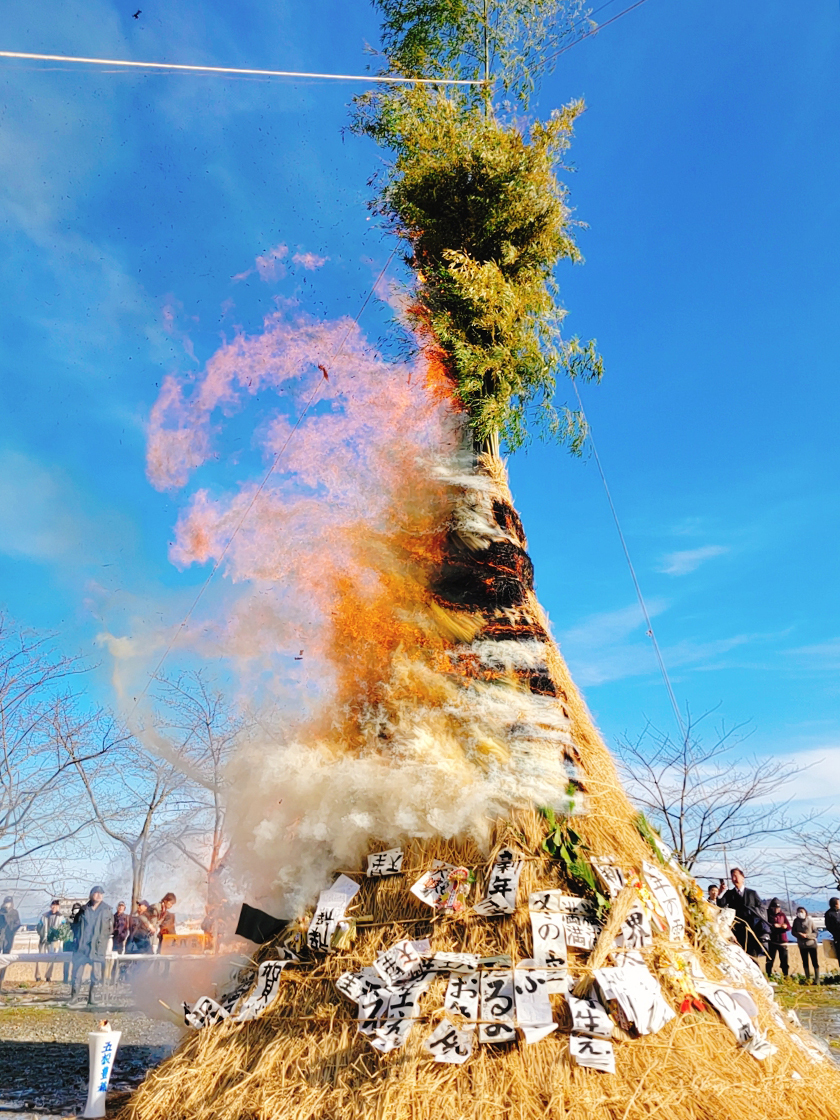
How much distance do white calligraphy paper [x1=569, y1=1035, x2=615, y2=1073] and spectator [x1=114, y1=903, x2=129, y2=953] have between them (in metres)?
11.9

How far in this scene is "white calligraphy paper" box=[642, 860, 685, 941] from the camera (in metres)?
5.11

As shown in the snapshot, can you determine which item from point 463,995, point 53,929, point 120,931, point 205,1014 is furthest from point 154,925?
point 463,995

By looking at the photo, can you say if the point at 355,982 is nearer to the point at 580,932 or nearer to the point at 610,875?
the point at 580,932

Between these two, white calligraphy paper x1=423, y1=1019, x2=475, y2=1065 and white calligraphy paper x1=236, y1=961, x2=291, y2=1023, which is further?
white calligraphy paper x1=236, y1=961, x2=291, y2=1023

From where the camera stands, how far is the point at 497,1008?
435cm

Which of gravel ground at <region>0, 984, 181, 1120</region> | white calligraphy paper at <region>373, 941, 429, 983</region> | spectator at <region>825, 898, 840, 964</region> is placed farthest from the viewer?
spectator at <region>825, 898, 840, 964</region>

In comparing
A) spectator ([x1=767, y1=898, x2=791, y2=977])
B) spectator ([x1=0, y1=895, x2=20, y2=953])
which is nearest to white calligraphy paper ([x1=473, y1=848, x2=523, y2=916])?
spectator ([x1=767, y1=898, x2=791, y2=977])

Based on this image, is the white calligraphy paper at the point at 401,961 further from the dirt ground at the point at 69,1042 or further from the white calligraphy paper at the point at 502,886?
the dirt ground at the point at 69,1042

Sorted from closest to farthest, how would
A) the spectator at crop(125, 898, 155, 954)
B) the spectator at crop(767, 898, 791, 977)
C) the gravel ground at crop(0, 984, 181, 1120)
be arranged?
the gravel ground at crop(0, 984, 181, 1120), the spectator at crop(767, 898, 791, 977), the spectator at crop(125, 898, 155, 954)

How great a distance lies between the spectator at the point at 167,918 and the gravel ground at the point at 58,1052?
3.95ft

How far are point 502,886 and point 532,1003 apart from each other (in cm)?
75

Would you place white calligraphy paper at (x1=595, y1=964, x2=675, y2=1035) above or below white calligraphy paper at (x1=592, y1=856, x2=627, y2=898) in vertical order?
below

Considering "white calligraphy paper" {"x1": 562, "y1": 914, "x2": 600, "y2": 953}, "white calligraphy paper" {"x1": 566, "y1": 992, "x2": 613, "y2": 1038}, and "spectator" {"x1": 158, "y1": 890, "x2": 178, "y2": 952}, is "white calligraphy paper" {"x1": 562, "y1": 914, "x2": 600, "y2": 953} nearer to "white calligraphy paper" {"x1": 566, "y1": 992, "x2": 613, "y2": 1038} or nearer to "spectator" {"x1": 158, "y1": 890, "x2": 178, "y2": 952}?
"white calligraphy paper" {"x1": 566, "y1": 992, "x2": 613, "y2": 1038}

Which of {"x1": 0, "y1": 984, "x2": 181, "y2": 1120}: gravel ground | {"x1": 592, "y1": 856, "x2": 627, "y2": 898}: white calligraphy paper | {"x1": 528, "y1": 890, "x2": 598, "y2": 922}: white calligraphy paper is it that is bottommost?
{"x1": 0, "y1": 984, "x2": 181, "y2": 1120}: gravel ground
